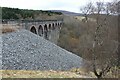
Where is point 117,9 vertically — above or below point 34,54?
above

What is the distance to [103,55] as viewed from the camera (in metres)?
14.9

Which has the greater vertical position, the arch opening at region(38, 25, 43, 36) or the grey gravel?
the arch opening at region(38, 25, 43, 36)

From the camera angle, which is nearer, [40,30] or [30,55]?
[30,55]

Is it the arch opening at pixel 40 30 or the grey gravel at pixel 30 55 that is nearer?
the grey gravel at pixel 30 55

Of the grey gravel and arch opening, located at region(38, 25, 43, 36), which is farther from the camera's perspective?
arch opening, located at region(38, 25, 43, 36)

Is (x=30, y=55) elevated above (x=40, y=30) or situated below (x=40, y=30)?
below

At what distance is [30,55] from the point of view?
68.4 feet

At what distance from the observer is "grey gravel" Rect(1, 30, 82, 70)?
18094 mm

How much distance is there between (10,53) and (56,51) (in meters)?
6.30

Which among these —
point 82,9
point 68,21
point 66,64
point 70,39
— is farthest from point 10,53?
point 68,21

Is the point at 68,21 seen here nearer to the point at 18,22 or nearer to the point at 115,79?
the point at 18,22

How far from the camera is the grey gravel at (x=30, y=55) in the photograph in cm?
1809

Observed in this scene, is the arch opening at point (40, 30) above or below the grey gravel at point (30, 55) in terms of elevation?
above

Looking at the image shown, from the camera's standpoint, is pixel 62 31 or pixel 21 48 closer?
pixel 21 48
